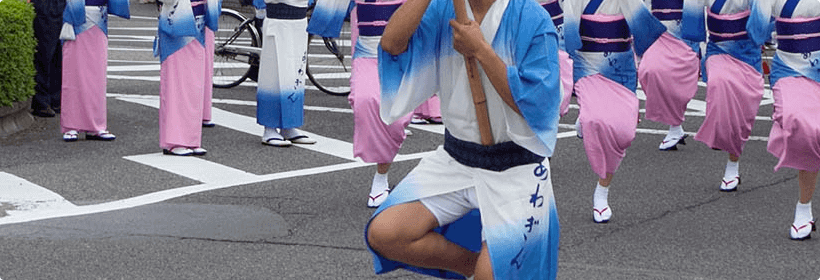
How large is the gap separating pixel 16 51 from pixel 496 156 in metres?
6.74

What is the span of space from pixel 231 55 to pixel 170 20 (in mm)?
3899

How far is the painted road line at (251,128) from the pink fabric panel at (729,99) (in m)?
2.74

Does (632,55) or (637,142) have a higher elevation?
(632,55)

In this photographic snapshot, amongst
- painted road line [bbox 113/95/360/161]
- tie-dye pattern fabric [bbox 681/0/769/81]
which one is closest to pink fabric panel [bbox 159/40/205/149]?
painted road line [bbox 113/95/360/161]

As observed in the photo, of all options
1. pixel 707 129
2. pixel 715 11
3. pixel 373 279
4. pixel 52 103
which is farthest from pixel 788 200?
pixel 52 103

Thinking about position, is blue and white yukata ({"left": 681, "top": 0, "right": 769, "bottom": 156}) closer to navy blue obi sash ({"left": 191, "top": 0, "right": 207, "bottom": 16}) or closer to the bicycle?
navy blue obi sash ({"left": 191, "top": 0, "right": 207, "bottom": 16})

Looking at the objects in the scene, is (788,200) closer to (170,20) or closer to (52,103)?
(170,20)

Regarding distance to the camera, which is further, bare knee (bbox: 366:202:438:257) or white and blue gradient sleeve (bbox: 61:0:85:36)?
white and blue gradient sleeve (bbox: 61:0:85:36)

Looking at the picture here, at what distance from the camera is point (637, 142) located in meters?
11.0

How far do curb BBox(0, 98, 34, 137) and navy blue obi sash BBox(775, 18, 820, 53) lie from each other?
606cm

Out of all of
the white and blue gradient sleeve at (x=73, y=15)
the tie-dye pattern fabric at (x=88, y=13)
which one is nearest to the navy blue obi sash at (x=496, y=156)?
the tie-dye pattern fabric at (x=88, y=13)

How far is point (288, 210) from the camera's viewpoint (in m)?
7.85

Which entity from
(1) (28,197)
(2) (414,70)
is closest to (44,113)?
(1) (28,197)

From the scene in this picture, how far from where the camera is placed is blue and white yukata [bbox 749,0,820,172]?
725 centimetres
